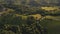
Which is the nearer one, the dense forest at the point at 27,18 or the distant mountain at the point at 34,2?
the dense forest at the point at 27,18

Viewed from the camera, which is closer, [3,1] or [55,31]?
[55,31]

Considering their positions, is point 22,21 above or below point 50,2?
below

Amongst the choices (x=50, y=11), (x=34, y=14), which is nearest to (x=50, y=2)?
(x=50, y=11)

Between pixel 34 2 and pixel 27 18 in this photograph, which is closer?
pixel 27 18

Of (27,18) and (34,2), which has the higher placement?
(34,2)

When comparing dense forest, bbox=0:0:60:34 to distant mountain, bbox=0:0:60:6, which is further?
distant mountain, bbox=0:0:60:6

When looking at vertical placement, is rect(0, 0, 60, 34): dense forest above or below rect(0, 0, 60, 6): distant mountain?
below

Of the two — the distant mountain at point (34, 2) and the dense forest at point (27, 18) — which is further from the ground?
the distant mountain at point (34, 2)

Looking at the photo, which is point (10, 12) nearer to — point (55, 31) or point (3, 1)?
point (3, 1)
